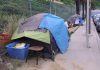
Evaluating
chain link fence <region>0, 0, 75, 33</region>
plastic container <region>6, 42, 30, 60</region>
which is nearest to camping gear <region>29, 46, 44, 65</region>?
plastic container <region>6, 42, 30, 60</region>

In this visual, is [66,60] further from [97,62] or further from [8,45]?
[8,45]

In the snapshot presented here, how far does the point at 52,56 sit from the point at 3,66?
249 centimetres

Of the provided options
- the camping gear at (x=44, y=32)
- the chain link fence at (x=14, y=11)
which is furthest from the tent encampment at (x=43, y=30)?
the chain link fence at (x=14, y=11)

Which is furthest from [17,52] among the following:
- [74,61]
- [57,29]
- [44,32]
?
[57,29]

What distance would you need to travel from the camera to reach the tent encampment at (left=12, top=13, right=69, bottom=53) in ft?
35.2

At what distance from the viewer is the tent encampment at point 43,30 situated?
10.7 m

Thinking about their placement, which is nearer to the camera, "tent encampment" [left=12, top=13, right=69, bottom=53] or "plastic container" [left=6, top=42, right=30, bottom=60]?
"plastic container" [left=6, top=42, right=30, bottom=60]

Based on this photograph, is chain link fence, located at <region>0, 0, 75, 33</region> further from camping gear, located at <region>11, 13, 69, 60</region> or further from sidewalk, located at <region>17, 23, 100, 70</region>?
sidewalk, located at <region>17, 23, 100, 70</region>

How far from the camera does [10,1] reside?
46.0ft

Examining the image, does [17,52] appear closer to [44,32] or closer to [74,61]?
[44,32]

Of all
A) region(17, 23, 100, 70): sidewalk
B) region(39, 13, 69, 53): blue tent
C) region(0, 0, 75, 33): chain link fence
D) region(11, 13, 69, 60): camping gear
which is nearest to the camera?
region(17, 23, 100, 70): sidewalk

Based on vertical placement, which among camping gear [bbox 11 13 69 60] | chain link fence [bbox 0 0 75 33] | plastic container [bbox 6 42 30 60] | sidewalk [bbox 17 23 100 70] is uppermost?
chain link fence [bbox 0 0 75 33]

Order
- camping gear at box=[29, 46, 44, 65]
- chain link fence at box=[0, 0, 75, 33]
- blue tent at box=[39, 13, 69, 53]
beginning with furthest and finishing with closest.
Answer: chain link fence at box=[0, 0, 75, 33]
blue tent at box=[39, 13, 69, 53]
camping gear at box=[29, 46, 44, 65]

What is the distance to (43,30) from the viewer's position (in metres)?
11.0
